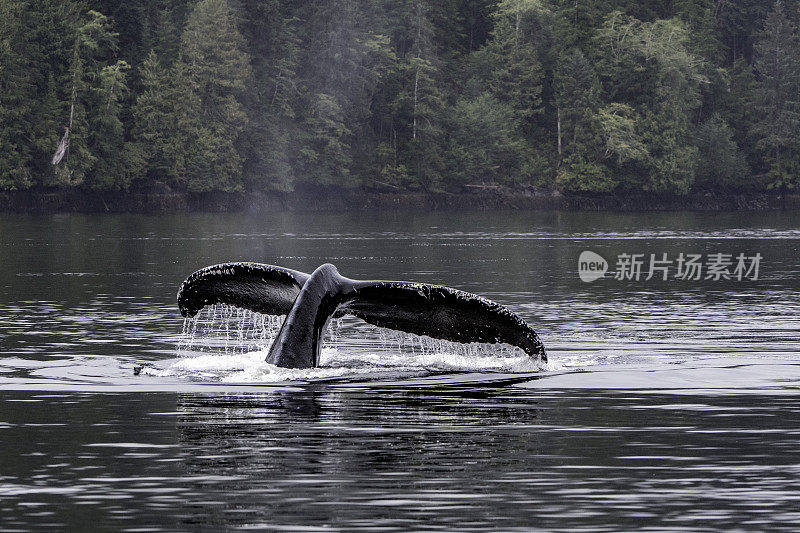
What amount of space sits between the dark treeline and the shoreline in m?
1.04

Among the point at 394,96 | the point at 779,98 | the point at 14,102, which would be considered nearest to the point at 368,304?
the point at 14,102

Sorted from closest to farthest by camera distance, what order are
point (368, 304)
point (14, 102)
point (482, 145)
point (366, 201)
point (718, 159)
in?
1. point (368, 304)
2. point (14, 102)
3. point (366, 201)
4. point (482, 145)
5. point (718, 159)

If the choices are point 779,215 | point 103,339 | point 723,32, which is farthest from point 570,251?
point 723,32

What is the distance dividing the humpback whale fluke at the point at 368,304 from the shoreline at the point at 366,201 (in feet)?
298

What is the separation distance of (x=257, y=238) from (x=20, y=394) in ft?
173

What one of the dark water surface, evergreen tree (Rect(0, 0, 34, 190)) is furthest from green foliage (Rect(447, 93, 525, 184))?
the dark water surface

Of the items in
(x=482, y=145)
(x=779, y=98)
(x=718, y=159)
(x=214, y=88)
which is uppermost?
(x=779, y=98)

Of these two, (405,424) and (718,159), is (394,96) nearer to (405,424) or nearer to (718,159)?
(718,159)

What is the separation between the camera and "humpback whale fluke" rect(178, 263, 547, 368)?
18047mm

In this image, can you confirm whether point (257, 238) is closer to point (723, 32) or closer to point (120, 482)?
point (120, 482)

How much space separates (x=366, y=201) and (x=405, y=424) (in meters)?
115

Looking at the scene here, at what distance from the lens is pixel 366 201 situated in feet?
429

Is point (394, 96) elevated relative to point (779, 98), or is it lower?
lower

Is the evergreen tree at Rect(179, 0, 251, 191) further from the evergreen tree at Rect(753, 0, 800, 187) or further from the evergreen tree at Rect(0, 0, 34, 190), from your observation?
the evergreen tree at Rect(753, 0, 800, 187)
